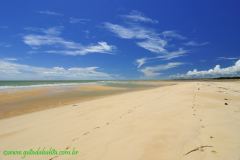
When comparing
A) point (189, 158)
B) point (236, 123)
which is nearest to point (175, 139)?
point (189, 158)

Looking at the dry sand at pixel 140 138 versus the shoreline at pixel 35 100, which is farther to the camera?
the shoreline at pixel 35 100

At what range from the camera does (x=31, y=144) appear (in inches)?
157

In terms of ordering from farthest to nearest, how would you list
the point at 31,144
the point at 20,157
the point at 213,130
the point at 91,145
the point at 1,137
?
the point at 1,137 → the point at 213,130 → the point at 31,144 → the point at 91,145 → the point at 20,157

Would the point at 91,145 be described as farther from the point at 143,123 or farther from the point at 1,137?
the point at 1,137

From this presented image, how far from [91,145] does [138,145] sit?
0.96 meters

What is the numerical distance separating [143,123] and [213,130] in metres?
1.76

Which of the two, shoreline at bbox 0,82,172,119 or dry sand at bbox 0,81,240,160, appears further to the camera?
shoreline at bbox 0,82,172,119

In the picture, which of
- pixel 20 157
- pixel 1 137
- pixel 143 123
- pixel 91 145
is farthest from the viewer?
pixel 143 123

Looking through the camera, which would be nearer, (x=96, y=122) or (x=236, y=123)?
(x=236, y=123)

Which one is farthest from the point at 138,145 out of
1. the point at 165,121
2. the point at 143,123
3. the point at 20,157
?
the point at 20,157

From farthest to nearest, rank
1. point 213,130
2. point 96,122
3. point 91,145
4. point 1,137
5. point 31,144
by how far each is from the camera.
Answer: point 96,122, point 1,137, point 213,130, point 31,144, point 91,145

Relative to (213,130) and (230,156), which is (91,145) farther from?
(213,130)

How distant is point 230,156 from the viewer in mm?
Result: 3025

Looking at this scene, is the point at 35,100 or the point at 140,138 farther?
the point at 35,100
